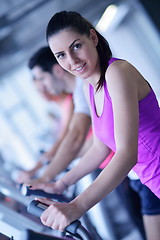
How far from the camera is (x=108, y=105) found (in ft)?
3.30

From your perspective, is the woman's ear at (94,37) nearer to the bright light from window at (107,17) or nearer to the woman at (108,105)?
the woman at (108,105)

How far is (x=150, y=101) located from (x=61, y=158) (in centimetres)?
80

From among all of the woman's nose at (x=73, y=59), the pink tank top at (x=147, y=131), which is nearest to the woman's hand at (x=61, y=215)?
the pink tank top at (x=147, y=131)

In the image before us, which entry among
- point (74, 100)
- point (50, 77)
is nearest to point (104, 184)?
point (74, 100)

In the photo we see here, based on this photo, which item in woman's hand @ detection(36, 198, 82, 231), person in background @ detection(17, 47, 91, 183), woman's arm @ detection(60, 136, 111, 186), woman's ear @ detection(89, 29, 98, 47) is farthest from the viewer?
person in background @ detection(17, 47, 91, 183)

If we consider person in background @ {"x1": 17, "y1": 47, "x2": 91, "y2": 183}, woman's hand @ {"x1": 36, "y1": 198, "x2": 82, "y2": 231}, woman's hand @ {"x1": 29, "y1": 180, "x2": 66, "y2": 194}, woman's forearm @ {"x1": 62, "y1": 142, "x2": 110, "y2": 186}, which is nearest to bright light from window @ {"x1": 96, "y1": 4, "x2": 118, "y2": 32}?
person in background @ {"x1": 17, "y1": 47, "x2": 91, "y2": 183}

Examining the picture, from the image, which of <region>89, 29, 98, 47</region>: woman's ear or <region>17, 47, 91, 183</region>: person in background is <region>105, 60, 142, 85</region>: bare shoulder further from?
<region>17, 47, 91, 183</region>: person in background

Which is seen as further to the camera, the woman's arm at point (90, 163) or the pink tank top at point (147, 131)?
the woman's arm at point (90, 163)

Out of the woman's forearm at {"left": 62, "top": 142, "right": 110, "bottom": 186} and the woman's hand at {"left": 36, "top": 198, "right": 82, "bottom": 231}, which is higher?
the woman's hand at {"left": 36, "top": 198, "right": 82, "bottom": 231}

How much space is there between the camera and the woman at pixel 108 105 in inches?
35.9

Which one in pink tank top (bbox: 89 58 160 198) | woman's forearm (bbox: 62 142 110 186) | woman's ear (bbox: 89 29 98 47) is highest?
woman's ear (bbox: 89 29 98 47)

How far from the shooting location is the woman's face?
92cm

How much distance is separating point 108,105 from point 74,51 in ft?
0.66

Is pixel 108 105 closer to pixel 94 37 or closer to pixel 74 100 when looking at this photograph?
pixel 94 37
